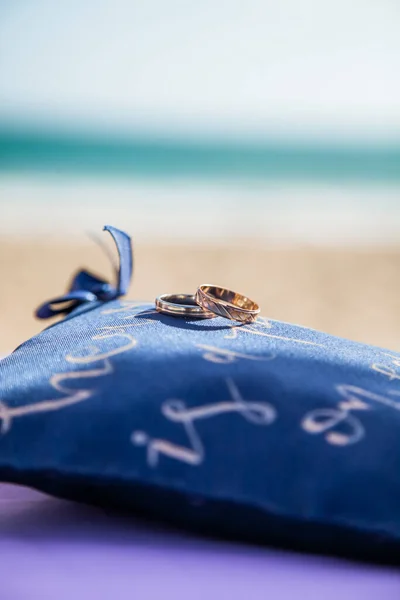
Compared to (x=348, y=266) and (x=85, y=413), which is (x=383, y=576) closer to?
(x=85, y=413)

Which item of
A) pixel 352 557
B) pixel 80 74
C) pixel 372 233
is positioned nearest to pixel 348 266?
pixel 372 233

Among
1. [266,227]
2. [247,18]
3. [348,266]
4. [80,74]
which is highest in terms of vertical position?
[247,18]

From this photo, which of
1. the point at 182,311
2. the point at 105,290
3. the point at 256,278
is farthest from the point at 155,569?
the point at 256,278

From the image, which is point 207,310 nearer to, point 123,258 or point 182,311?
point 182,311

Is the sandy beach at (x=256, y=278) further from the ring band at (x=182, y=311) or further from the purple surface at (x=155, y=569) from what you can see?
the purple surface at (x=155, y=569)

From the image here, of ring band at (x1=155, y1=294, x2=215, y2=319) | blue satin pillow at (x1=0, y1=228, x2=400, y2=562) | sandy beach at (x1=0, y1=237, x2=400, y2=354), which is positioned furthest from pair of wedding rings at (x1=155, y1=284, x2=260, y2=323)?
sandy beach at (x1=0, y1=237, x2=400, y2=354)

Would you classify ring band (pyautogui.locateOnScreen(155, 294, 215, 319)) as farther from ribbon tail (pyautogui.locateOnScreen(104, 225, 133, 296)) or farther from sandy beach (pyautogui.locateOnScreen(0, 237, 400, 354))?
sandy beach (pyautogui.locateOnScreen(0, 237, 400, 354))
